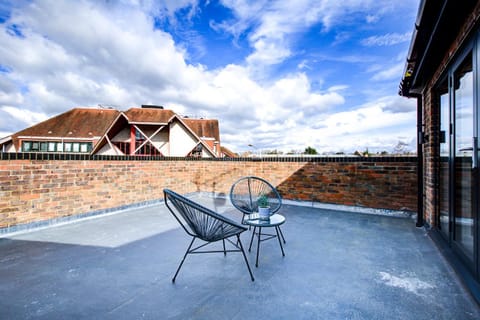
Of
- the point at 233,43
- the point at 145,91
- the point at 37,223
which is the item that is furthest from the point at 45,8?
the point at 145,91

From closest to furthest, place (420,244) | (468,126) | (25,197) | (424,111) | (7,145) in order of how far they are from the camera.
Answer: (468,126), (420,244), (25,197), (424,111), (7,145)

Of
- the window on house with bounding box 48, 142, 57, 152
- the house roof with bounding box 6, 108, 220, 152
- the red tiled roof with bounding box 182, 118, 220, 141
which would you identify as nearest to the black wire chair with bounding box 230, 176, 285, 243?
the house roof with bounding box 6, 108, 220, 152

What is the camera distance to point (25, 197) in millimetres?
3211

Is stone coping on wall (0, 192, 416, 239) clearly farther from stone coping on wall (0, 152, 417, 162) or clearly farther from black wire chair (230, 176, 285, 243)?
black wire chair (230, 176, 285, 243)

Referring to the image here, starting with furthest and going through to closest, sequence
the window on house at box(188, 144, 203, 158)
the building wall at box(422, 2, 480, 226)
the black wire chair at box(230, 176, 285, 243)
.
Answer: the window on house at box(188, 144, 203, 158) → the black wire chair at box(230, 176, 285, 243) → the building wall at box(422, 2, 480, 226)

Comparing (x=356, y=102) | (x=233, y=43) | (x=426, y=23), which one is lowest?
(x=426, y=23)

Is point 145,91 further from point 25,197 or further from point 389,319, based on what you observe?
point 389,319

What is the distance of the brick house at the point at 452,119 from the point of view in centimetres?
163

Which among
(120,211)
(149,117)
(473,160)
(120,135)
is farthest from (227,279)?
(149,117)

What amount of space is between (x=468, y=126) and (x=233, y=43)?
6262mm

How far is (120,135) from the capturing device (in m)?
12.9

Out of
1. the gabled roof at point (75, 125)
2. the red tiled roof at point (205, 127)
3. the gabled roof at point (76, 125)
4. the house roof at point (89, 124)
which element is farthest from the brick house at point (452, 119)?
the gabled roof at point (76, 125)

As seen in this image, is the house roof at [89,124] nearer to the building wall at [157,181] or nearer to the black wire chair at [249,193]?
the building wall at [157,181]

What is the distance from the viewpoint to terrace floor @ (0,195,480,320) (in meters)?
1.48
